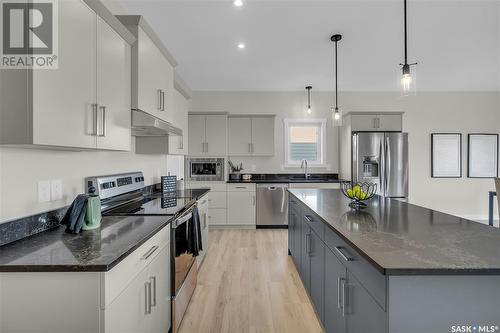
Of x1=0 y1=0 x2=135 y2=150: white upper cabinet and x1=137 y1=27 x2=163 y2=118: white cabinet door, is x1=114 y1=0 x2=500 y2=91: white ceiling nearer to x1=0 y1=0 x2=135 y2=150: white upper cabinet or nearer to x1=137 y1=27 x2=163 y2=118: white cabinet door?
x1=137 y1=27 x2=163 y2=118: white cabinet door

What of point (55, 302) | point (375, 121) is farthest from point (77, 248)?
point (375, 121)

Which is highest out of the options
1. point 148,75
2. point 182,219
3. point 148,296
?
point 148,75

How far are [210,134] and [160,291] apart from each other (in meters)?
3.59

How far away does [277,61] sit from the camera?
3830mm

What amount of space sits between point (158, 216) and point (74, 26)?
1218mm

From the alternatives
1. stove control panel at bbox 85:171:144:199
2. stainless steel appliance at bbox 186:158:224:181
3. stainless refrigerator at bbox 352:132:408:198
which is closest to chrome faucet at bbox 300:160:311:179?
stainless refrigerator at bbox 352:132:408:198

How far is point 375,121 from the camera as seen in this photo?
4.70 metres

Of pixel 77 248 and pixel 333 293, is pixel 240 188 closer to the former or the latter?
pixel 333 293

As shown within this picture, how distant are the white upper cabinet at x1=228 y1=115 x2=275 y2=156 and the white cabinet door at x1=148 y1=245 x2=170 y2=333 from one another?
3.47 meters

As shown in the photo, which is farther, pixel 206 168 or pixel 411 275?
pixel 206 168

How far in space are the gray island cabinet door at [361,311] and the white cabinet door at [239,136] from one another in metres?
3.95

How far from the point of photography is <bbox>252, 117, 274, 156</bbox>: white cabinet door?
199 inches

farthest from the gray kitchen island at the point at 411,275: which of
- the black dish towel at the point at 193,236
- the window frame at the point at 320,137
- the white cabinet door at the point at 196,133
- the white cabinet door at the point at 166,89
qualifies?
the window frame at the point at 320,137

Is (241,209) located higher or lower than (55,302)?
lower
